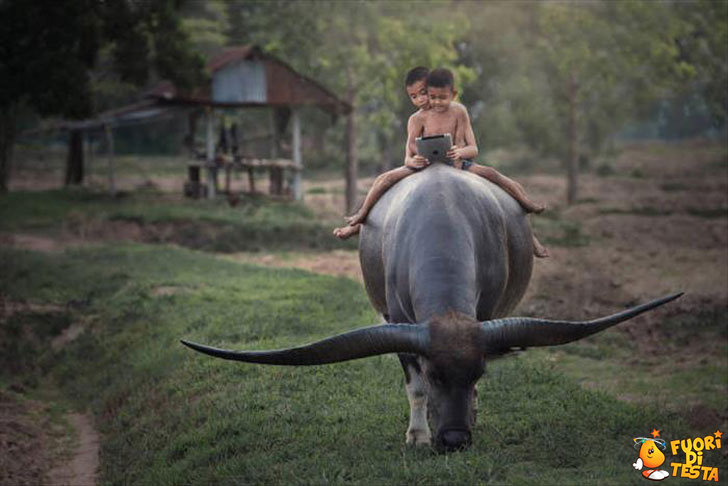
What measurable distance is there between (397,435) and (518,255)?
65.3 inches

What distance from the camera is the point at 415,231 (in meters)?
6.16

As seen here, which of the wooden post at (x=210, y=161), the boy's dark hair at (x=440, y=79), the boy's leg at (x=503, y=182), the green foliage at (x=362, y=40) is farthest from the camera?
the wooden post at (x=210, y=161)

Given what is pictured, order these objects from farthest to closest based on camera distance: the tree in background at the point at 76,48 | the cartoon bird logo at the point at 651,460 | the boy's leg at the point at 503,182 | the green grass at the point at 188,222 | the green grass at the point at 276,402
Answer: the green grass at the point at 188,222 < the tree in background at the point at 76,48 < the boy's leg at the point at 503,182 < the green grass at the point at 276,402 < the cartoon bird logo at the point at 651,460

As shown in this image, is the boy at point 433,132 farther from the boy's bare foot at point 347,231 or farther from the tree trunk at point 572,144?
the tree trunk at point 572,144

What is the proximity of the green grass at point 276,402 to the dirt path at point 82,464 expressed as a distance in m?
0.17

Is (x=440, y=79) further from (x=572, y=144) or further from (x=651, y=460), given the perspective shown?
(x=572, y=144)

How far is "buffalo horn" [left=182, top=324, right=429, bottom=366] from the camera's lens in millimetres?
5480

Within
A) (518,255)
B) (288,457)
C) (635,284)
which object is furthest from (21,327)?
(635,284)

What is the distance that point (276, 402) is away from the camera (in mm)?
8328

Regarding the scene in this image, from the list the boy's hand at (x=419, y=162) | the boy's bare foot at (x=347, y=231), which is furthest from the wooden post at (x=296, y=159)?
the boy's hand at (x=419, y=162)

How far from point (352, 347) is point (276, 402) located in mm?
2985

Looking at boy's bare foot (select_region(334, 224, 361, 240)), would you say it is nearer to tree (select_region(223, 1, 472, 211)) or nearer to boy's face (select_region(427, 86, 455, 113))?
boy's face (select_region(427, 86, 455, 113))

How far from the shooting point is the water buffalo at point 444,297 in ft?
18.0

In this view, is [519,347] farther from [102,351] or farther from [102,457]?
[102,351]
